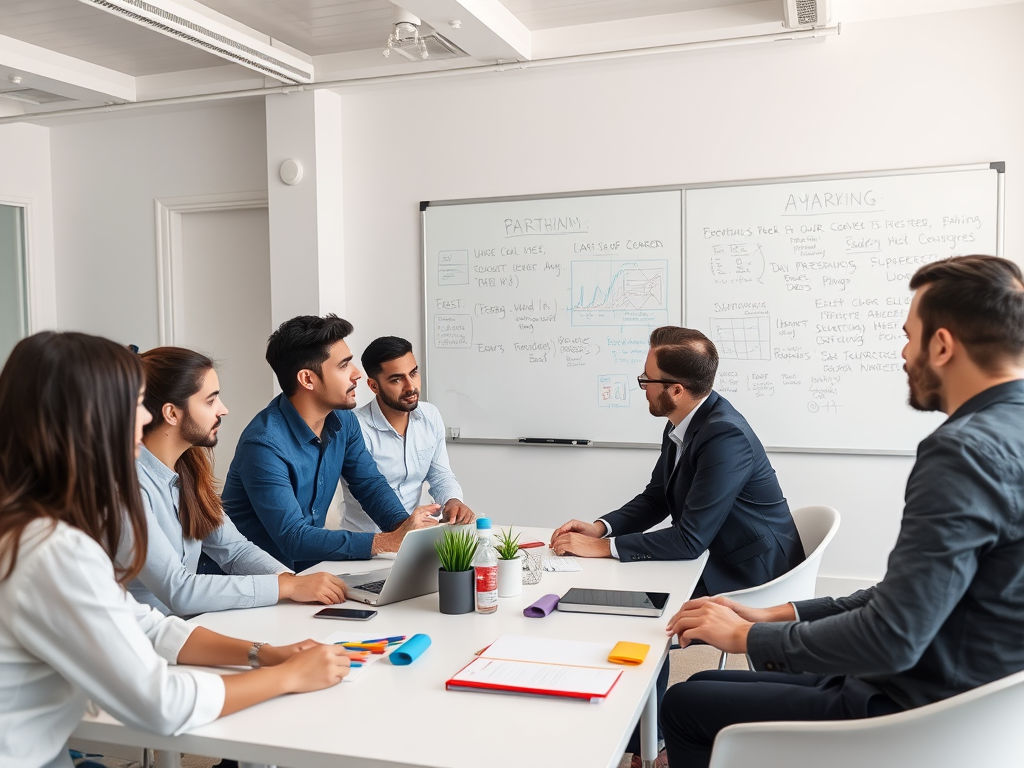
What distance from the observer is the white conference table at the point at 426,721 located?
1.24m

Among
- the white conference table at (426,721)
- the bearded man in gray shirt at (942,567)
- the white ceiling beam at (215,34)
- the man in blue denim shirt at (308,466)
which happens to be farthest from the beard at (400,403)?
the bearded man in gray shirt at (942,567)

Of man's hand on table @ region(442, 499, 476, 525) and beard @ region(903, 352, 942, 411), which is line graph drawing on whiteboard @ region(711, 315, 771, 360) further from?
beard @ region(903, 352, 942, 411)

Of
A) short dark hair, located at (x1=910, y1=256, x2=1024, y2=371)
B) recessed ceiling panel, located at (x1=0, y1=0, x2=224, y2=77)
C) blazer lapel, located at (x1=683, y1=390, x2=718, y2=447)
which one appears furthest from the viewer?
recessed ceiling panel, located at (x1=0, y1=0, x2=224, y2=77)

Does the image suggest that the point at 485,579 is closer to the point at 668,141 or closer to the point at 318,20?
the point at 668,141

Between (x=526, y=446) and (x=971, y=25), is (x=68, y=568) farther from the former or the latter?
(x=971, y=25)

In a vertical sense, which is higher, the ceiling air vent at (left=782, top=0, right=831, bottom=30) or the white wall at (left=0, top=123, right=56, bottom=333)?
the ceiling air vent at (left=782, top=0, right=831, bottom=30)

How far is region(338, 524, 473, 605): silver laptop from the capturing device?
1.94 metres

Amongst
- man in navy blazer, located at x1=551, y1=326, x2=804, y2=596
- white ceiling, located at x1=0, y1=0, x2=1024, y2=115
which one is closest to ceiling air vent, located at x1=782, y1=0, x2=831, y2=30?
white ceiling, located at x1=0, y1=0, x2=1024, y2=115

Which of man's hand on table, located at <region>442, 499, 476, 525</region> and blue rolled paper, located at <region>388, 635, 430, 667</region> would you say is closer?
blue rolled paper, located at <region>388, 635, 430, 667</region>

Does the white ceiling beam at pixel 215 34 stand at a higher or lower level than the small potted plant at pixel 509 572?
higher

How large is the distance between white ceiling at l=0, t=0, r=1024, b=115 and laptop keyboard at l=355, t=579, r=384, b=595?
2430 mm

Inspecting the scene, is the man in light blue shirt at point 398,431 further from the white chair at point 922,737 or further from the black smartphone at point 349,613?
the white chair at point 922,737

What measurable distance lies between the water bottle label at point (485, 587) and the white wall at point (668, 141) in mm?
2603

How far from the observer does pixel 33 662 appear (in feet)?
4.10
